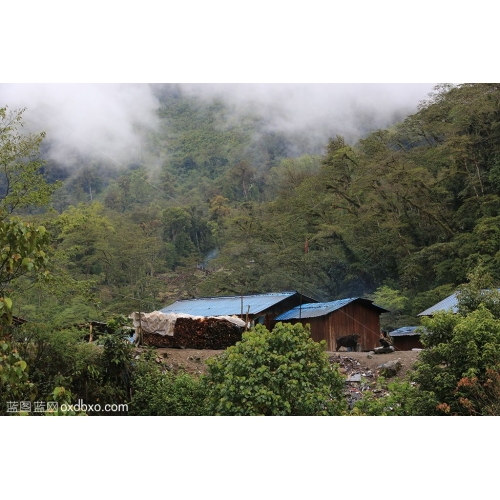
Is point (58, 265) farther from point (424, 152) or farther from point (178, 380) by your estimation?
point (424, 152)

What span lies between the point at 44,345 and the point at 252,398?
2613mm

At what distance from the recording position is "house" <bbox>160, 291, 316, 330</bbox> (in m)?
8.79

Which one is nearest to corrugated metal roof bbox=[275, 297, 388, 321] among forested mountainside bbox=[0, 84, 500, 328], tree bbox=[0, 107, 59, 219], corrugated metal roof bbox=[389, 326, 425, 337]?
forested mountainside bbox=[0, 84, 500, 328]

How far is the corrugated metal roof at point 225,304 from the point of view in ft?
29.1

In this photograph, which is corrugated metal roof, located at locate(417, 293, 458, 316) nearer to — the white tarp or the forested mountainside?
the forested mountainside

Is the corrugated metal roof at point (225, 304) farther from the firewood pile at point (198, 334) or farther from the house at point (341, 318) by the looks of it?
the house at point (341, 318)

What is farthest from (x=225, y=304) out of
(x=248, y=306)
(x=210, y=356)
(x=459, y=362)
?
(x=459, y=362)

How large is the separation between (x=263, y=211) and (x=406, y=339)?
90.1 inches

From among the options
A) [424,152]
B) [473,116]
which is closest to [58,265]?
[424,152]

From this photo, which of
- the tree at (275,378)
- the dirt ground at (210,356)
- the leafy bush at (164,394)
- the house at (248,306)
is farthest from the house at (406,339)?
the leafy bush at (164,394)

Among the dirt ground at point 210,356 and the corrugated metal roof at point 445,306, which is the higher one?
the corrugated metal roof at point 445,306

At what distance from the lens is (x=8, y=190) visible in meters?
8.75

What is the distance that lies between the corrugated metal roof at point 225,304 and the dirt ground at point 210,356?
0.47 m

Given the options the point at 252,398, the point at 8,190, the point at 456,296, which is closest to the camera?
the point at 252,398
